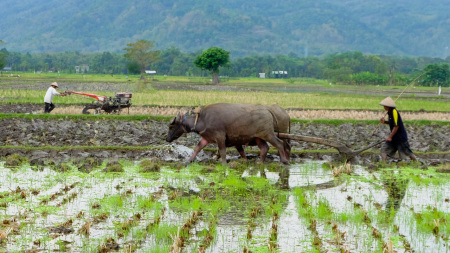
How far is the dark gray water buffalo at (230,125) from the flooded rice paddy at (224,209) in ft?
1.52

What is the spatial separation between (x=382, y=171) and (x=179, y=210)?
4362 mm

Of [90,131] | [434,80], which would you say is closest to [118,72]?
[434,80]

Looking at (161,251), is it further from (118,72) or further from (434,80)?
(118,72)

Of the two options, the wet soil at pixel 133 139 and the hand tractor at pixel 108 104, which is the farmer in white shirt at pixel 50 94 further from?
the wet soil at pixel 133 139

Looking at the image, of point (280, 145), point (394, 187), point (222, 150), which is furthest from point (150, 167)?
point (394, 187)

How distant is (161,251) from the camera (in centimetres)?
511

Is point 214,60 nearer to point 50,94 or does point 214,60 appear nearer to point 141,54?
point 141,54

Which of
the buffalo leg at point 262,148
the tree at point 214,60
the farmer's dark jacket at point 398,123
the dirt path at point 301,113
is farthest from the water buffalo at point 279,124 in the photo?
the tree at point 214,60

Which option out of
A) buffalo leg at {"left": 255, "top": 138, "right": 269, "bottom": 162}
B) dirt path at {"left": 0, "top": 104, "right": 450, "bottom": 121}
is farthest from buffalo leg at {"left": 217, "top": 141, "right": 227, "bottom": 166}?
dirt path at {"left": 0, "top": 104, "right": 450, "bottom": 121}

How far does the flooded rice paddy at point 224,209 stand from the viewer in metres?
5.48

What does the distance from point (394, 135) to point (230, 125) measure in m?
2.83

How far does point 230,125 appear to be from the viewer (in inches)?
374

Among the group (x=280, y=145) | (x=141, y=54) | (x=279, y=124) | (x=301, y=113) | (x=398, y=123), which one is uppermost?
(x=141, y=54)

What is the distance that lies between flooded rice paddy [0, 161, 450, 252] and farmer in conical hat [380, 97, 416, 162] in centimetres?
38
